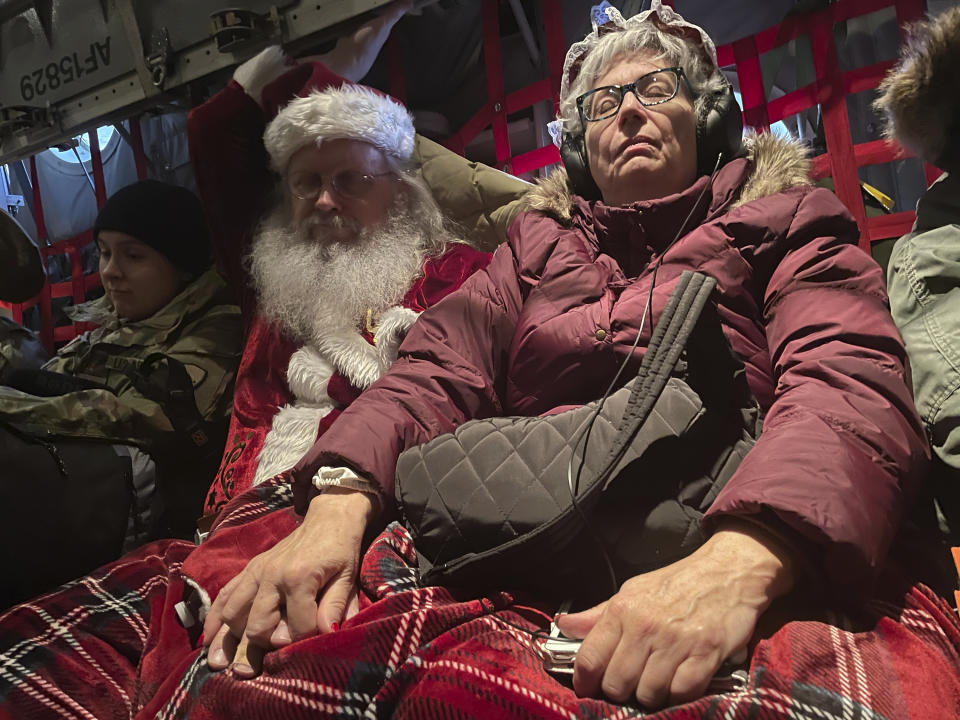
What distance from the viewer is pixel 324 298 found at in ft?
6.49

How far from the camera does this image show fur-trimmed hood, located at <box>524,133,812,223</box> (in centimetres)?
137

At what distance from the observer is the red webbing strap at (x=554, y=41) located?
2.11 metres

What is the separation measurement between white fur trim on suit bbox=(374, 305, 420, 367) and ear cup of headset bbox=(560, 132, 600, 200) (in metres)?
0.50

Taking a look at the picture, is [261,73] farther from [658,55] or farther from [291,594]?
[291,594]

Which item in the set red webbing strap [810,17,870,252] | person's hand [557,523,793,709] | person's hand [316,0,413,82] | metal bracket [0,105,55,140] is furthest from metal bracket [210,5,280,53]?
person's hand [557,523,793,709]

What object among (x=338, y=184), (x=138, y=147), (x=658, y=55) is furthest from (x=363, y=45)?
(x=138, y=147)

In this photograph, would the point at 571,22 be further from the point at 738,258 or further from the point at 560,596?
the point at 560,596

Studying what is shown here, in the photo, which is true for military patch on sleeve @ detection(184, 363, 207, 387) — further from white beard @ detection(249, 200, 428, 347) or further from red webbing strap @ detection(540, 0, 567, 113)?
red webbing strap @ detection(540, 0, 567, 113)

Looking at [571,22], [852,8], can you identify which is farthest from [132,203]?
[852,8]

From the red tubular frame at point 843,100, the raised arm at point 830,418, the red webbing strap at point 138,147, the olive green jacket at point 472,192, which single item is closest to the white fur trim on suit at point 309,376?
the olive green jacket at point 472,192

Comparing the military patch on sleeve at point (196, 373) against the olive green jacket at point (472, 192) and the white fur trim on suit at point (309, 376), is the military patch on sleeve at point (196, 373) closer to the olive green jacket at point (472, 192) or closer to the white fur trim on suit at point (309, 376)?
the white fur trim on suit at point (309, 376)

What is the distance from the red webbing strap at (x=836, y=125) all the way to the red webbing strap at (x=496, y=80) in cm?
88

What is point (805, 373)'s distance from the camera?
1075mm

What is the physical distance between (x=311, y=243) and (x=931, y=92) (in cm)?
153
